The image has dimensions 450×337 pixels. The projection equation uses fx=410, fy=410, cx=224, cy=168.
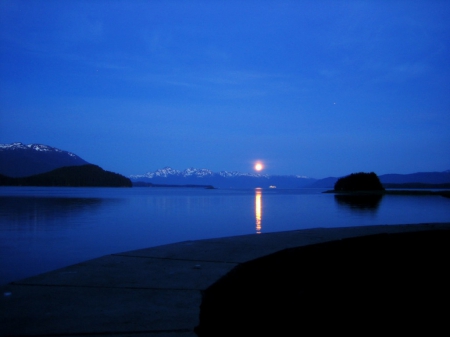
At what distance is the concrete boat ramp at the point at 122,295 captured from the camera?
129 inches

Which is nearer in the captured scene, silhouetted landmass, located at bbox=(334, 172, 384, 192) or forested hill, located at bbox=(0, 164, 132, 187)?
silhouetted landmass, located at bbox=(334, 172, 384, 192)

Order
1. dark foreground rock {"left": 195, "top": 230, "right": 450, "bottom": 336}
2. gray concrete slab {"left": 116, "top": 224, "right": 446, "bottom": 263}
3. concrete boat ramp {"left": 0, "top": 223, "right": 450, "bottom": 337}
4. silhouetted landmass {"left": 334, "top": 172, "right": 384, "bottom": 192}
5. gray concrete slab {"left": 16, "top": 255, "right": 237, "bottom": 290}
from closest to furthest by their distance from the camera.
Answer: concrete boat ramp {"left": 0, "top": 223, "right": 450, "bottom": 337}, dark foreground rock {"left": 195, "top": 230, "right": 450, "bottom": 336}, gray concrete slab {"left": 16, "top": 255, "right": 237, "bottom": 290}, gray concrete slab {"left": 116, "top": 224, "right": 446, "bottom": 263}, silhouetted landmass {"left": 334, "top": 172, "right": 384, "bottom": 192}

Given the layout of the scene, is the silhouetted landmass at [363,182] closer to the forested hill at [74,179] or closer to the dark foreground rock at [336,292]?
the dark foreground rock at [336,292]

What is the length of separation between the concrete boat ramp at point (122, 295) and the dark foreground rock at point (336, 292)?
22cm

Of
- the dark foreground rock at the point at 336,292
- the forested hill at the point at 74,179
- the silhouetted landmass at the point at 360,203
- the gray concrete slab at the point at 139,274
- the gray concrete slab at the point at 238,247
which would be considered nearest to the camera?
the dark foreground rock at the point at 336,292

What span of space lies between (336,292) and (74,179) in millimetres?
180160

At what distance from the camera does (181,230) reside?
13.2 metres

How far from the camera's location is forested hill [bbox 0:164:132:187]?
16350 cm

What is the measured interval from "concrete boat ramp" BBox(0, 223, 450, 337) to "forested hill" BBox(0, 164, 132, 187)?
17160 centimetres

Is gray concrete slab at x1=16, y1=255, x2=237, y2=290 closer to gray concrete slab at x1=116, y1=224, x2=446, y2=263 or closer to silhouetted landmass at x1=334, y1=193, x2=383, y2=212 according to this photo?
gray concrete slab at x1=116, y1=224, x2=446, y2=263

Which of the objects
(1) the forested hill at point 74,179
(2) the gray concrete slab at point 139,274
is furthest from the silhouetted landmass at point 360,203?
(1) the forested hill at point 74,179

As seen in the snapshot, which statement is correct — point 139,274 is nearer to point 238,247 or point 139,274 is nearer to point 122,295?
point 122,295

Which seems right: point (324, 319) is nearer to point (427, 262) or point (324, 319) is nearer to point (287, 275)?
point (287, 275)

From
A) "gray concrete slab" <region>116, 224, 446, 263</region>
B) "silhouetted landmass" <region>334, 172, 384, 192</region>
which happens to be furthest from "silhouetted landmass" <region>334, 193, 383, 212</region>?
"silhouetted landmass" <region>334, 172, 384, 192</region>
